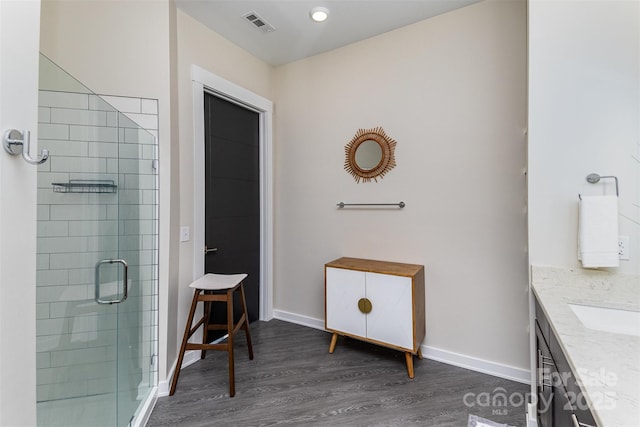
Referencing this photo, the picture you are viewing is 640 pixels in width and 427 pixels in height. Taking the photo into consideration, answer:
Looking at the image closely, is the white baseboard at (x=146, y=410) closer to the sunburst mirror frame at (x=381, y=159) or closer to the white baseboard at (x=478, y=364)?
the white baseboard at (x=478, y=364)

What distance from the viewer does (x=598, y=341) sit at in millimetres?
877

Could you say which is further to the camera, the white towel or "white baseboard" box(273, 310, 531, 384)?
"white baseboard" box(273, 310, 531, 384)

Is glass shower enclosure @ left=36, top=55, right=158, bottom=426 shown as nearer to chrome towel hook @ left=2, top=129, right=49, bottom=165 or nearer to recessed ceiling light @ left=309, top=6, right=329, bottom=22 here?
chrome towel hook @ left=2, top=129, right=49, bottom=165

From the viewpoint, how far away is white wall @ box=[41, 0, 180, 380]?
1.69 m

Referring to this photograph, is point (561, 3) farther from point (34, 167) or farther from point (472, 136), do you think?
point (34, 167)

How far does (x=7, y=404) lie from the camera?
750 mm

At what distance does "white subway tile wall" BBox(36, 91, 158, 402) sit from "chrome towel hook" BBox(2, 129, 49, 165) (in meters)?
0.64

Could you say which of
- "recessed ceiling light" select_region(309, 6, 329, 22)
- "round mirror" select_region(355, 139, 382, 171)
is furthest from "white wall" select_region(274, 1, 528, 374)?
"recessed ceiling light" select_region(309, 6, 329, 22)

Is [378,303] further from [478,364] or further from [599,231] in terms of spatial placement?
[599,231]

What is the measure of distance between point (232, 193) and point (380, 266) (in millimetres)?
1519

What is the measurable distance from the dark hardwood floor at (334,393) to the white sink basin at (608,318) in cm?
88

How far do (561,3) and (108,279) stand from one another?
111 inches

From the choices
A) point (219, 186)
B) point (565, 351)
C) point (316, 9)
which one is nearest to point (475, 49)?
point (316, 9)

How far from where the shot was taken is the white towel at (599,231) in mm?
1300
